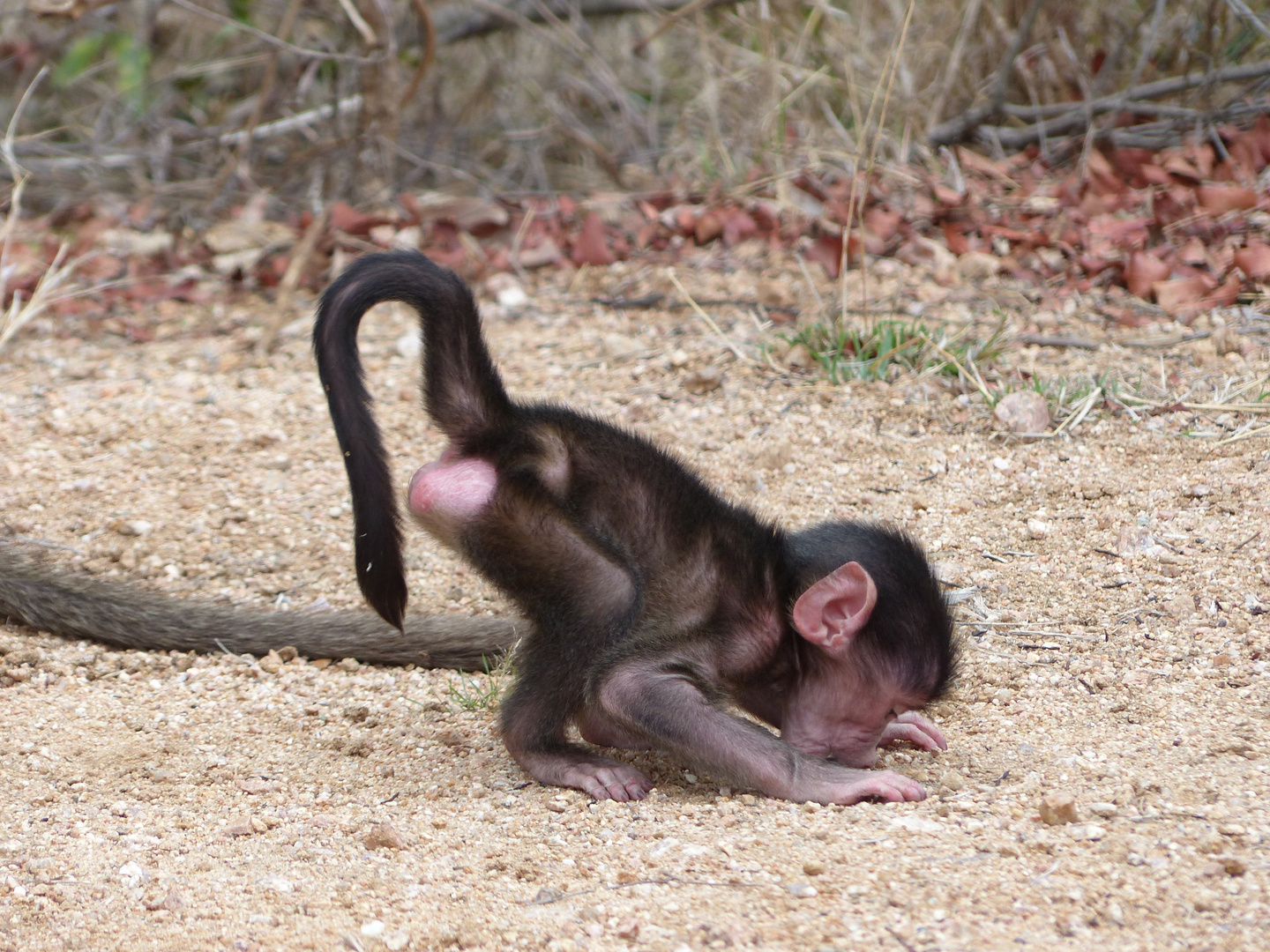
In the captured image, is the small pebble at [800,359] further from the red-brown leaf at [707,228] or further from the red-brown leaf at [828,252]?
the red-brown leaf at [707,228]

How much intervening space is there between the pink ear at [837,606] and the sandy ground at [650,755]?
0.39 m

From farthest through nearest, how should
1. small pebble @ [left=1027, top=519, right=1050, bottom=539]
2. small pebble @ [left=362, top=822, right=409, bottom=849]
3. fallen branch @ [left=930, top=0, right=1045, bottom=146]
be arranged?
fallen branch @ [left=930, top=0, right=1045, bottom=146] < small pebble @ [left=1027, top=519, right=1050, bottom=539] < small pebble @ [left=362, top=822, right=409, bottom=849]

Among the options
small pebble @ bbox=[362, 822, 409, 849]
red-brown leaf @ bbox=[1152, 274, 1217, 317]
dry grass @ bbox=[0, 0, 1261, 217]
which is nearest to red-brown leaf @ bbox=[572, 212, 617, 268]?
dry grass @ bbox=[0, 0, 1261, 217]

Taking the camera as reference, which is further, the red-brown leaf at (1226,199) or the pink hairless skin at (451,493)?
the red-brown leaf at (1226,199)

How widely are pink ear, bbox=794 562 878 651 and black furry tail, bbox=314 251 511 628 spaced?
2.74 feet

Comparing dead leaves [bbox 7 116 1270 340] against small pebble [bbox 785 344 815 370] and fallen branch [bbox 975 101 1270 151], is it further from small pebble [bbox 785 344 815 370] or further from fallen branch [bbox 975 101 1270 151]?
small pebble [bbox 785 344 815 370]

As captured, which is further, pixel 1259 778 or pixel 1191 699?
pixel 1191 699

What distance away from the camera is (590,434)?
10.3 ft

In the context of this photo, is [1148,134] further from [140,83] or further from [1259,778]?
[140,83]

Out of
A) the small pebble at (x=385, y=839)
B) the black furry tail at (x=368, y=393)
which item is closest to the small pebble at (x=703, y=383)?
the black furry tail at (x=368, y=393)

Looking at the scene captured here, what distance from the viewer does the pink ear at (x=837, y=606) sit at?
2928 mm

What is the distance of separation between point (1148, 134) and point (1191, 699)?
14.8 feet

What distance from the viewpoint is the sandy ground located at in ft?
7.50

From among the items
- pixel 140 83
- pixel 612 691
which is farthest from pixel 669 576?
pixel 140 83
